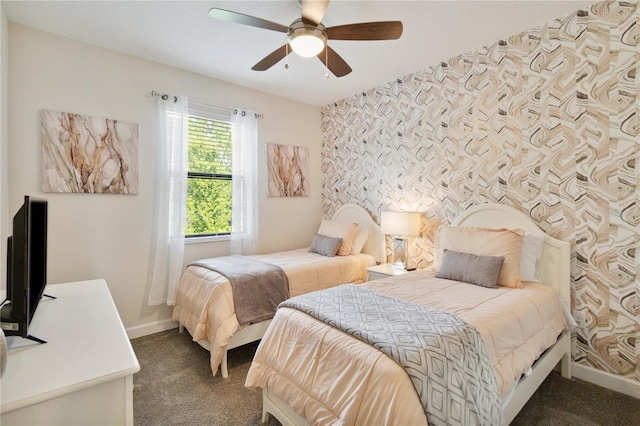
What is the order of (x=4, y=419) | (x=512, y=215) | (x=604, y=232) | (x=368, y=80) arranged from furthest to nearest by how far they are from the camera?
(x=368, y=80) → (x=512, y=215) → (x=604, y=232) → (x=4, y=419)

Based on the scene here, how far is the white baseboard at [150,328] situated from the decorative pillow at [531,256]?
10.6 feet

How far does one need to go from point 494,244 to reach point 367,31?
71.1 inches

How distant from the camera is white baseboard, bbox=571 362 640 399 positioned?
6.70 feet

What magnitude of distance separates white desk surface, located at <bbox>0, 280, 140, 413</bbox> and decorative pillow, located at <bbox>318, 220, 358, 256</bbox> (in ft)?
7.69

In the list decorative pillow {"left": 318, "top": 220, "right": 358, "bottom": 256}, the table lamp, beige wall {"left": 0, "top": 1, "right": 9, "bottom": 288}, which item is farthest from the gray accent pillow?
beige wall {"left": 0, "top": 1, "right": 9, "bottom": 288}

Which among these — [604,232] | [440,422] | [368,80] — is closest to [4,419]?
[440,422]

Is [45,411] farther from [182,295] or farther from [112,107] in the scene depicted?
[112,107]

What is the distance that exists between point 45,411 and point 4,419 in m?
0.08

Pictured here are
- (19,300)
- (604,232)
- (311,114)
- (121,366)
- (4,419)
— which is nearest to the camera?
(4,419)

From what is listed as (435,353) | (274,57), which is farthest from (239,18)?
(435,353)

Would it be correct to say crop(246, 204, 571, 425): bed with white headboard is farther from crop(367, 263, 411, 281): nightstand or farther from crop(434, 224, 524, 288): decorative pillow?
crop(367, 263, 411, 281): nightstand

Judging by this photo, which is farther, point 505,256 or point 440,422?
point 505,256

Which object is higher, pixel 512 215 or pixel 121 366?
pixel 512 215

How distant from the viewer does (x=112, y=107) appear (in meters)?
2.78
